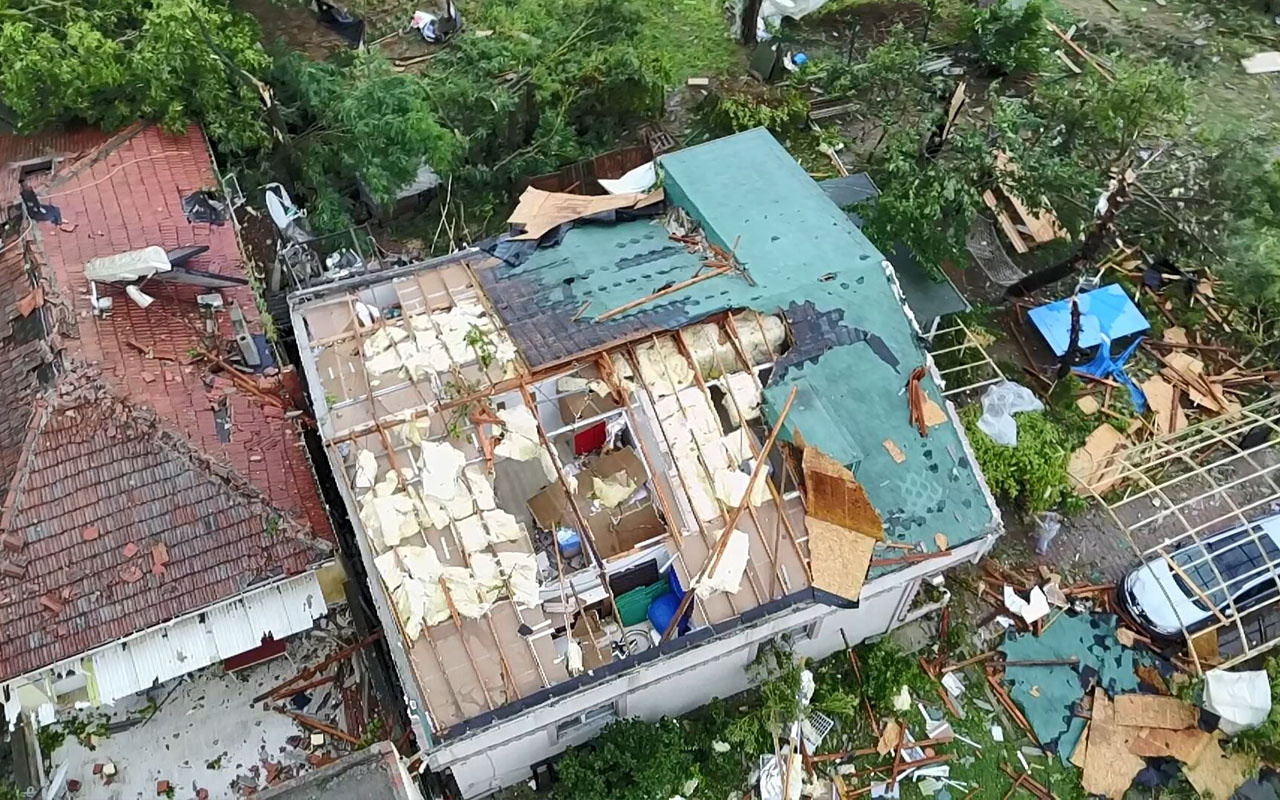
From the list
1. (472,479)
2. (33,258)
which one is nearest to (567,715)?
(472,479)

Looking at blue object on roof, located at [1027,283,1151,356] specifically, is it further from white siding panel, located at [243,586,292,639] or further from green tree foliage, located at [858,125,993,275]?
white siding panel, located at [243,586,292,639]

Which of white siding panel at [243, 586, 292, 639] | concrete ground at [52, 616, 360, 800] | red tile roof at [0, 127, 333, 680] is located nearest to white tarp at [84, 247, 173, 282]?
red tile roof at [0, 127, 333, 680]

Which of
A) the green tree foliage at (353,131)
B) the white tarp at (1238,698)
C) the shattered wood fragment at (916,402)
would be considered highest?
the green tree foliage at (353,131)

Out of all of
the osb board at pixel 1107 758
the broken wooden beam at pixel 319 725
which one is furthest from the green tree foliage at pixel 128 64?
the osb board at pixel 1107 758

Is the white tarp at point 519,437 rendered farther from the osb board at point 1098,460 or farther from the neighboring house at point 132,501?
the osb board at point 1098,460

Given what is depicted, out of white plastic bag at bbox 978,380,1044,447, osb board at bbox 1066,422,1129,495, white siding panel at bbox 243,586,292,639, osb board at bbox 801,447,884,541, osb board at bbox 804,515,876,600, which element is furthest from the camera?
osb board at bbox 1066,422,1129,495

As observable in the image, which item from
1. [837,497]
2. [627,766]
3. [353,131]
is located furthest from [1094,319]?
[353,131]
